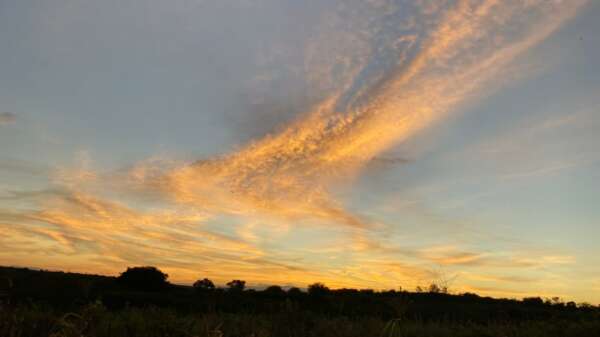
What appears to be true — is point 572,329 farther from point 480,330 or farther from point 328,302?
point 328,302

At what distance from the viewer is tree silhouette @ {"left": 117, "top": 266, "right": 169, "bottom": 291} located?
27.5 metres

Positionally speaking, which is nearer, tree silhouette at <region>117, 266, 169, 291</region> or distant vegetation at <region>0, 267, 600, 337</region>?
distant vegetation at <region>0, 267, 600, 337</region>

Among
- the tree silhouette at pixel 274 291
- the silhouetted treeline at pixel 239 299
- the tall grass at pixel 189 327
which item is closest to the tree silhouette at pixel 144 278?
the silhouetted treeline at pixel 239 299

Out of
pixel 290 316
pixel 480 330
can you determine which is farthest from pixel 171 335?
pixel 480 330

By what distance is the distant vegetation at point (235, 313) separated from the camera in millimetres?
9219

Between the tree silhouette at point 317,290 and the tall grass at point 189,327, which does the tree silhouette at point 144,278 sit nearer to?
the tree silhouette at point 317,290

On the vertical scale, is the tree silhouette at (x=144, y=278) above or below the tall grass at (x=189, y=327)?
above

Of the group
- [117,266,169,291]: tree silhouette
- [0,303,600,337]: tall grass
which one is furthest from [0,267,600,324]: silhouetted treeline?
[0,303,600,337]: tall grass

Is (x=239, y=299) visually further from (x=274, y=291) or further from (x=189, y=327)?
(x=189, y=327)

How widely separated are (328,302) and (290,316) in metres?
11.5

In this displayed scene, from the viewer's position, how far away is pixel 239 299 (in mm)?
23844

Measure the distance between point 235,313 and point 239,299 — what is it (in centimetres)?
583

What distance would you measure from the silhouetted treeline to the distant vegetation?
0.05 metres

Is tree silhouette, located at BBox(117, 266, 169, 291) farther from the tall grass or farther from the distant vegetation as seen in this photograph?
the tall grass
